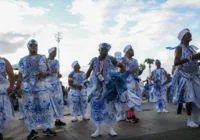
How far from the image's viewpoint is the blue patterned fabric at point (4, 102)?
18.9 ft

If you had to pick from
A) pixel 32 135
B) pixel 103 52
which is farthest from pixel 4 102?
pixel 103 52

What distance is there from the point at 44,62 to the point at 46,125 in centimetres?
149

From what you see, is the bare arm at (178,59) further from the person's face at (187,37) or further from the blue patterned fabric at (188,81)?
the person's face at (187,37)

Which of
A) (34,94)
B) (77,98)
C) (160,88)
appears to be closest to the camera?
(34,94)

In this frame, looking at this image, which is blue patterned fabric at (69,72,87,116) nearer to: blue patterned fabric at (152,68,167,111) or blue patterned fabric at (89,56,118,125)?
blue patterned fabric at (89,56,118,125)

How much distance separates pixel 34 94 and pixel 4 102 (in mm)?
817

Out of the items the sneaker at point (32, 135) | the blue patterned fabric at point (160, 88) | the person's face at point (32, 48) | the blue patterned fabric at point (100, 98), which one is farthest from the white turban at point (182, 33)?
the sneaker at point (32, 135)

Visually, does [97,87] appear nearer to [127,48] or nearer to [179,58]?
[179,58]

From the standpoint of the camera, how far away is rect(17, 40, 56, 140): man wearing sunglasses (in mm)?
5582

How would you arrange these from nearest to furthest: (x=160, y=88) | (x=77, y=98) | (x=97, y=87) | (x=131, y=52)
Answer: (x=97, y=87) < (x=131, y=52) < (x=77, y=98) < (x=160, y=88)

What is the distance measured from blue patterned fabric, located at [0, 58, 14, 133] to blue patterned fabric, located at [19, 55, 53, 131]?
511 mm

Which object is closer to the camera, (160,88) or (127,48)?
(127,48)

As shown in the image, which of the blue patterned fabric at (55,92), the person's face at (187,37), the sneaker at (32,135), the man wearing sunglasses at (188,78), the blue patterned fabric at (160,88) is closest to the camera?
the sneaker at (32,135)

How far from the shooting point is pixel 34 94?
18.6 feet
